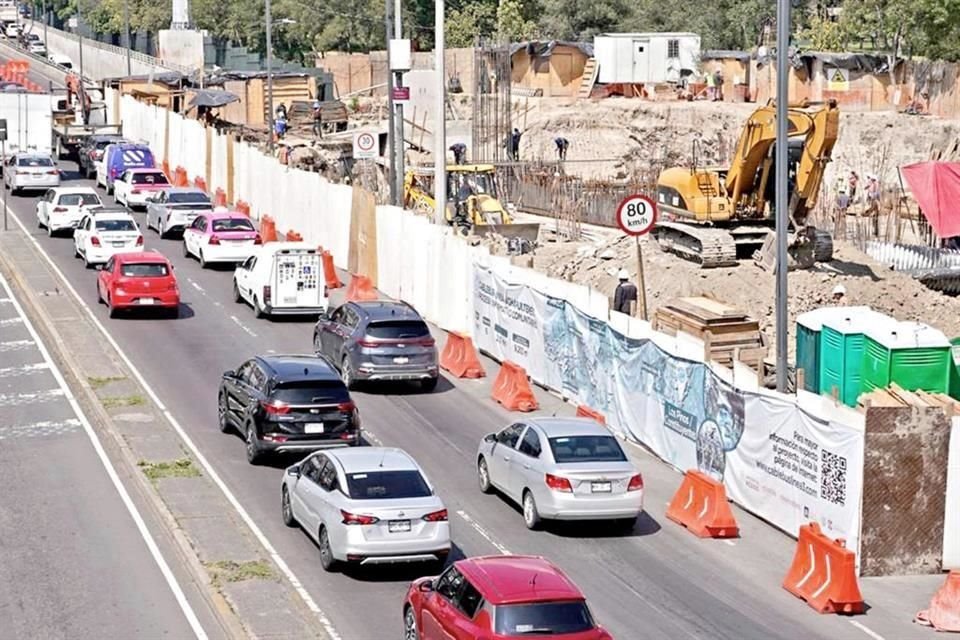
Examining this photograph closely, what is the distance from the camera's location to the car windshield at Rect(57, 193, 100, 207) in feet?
172

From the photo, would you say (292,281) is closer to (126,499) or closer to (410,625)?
(126,499)

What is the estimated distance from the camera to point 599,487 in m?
24.4

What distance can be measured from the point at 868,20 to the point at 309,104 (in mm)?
37247

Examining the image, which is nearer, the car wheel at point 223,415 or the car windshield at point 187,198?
the car wheel at point 223,415

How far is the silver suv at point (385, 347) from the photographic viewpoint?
109 feet

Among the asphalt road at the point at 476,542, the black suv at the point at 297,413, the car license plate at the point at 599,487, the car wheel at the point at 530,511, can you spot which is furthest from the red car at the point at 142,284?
the car license plate at the point at 599,487

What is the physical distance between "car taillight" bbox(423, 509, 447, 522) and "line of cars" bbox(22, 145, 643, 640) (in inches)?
0.5

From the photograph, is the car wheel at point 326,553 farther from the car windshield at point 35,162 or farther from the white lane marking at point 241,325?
the car windshield at point 35,162

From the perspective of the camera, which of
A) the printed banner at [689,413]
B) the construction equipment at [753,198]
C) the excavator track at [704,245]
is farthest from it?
the excavator track at [704,245]

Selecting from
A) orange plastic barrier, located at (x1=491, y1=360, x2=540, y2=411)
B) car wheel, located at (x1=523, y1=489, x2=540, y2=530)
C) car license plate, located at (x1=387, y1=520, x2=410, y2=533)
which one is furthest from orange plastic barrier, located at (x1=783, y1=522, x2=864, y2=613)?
orange plastic barrier, located at (x1=491, y1=360, x2=540, y2=411)

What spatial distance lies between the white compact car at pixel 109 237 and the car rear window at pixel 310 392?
1966 centimetres

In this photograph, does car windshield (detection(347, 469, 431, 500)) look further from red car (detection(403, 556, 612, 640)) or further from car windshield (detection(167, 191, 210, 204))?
car windshield (detection(167, 191, 210, 204))

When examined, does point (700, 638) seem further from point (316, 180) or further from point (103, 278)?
point (316, 180)

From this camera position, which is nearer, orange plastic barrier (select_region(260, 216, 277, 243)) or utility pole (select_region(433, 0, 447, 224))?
utility pole (select_region(433, 0, 447, 224))
